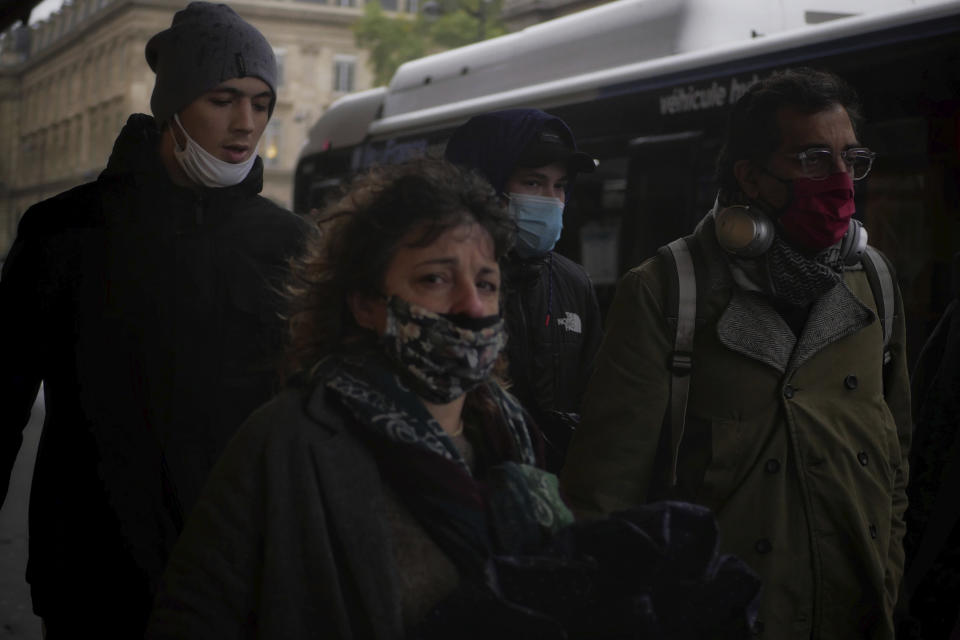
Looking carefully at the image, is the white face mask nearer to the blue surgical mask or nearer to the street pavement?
the blue surgical mask

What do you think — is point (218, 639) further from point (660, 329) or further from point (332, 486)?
point (660, 329)

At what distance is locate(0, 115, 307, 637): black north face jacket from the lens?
3.14 meters

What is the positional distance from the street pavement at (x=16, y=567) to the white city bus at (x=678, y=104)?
8.19 feet

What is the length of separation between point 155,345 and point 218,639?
1.33m

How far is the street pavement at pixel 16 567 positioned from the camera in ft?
20.6

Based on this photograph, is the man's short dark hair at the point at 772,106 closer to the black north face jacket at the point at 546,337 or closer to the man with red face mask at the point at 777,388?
the man with red face mask at the point at 777,388

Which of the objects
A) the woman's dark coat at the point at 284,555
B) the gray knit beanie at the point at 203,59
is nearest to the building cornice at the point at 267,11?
the gray knit beanie at the point at 203,59

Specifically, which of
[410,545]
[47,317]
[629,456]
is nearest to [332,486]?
[410,545]

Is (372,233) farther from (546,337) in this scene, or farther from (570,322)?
(570,322)

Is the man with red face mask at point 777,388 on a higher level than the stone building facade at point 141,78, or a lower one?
lower

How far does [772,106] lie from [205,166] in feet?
4.32

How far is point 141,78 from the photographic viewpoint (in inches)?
2414

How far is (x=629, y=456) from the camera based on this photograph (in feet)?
10.0

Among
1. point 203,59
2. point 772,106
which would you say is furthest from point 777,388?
point 203,59
